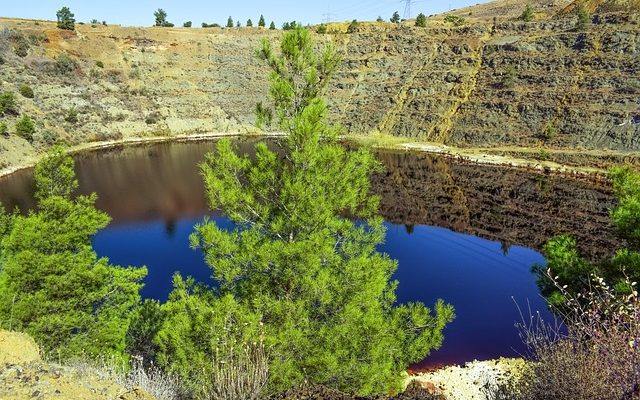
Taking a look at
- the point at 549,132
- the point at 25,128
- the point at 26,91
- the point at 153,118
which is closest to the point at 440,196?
the point at 549,132

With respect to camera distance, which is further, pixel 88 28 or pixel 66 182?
pixel 88 28

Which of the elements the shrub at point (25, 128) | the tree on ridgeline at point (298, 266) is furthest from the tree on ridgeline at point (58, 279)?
the shrub at point (25, 128)

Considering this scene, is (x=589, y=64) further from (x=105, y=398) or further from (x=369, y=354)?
(x=105, y=398)

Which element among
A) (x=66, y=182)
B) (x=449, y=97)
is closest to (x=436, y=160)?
(x=449, y=97)

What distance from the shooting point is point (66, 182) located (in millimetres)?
17844

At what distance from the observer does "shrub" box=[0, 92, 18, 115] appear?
216 ft

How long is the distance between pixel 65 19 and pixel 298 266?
10391cm

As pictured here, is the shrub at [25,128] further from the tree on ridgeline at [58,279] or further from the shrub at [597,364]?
the shrub at [597,364]

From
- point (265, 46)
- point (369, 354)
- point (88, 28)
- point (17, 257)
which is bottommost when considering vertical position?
point (369, 354)

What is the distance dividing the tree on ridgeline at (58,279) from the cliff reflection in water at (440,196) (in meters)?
24.6

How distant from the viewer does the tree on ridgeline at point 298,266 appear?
Result: 37.7ft

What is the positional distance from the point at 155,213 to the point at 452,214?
2946 cm

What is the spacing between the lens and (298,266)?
1185 cm

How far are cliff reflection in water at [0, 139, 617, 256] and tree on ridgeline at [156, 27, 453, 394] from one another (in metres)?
28.8
